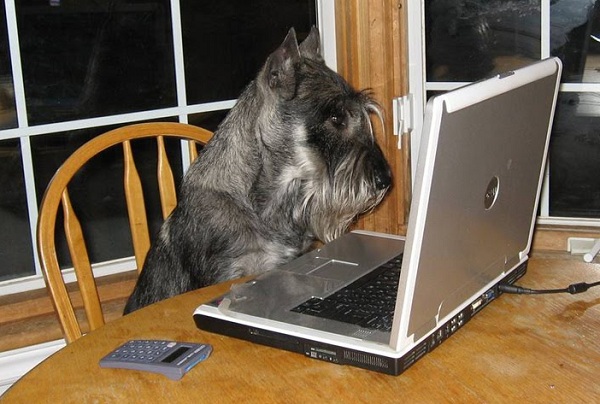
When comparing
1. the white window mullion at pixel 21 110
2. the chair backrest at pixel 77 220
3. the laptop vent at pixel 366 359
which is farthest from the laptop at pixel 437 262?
the white window mullion at pixel 21 110

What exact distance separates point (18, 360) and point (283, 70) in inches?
45.1

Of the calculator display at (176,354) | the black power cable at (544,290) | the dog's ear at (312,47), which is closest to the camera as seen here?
the calculator display at (176,354)

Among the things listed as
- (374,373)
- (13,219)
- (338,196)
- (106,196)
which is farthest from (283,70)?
(374,373)

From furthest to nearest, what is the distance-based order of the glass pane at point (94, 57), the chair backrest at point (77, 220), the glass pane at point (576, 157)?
the glass pane at point (576, 157), the glass pane at point (94, 57), the chair backrest at point (77, 220)

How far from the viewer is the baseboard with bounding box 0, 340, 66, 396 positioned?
2408mm

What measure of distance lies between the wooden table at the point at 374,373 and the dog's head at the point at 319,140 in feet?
2.45

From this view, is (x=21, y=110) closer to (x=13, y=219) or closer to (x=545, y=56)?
(x=13, y=219)

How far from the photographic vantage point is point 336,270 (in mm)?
1562

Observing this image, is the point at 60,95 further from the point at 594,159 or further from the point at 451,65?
the point at 594,159

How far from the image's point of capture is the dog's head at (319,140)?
214 centimetres

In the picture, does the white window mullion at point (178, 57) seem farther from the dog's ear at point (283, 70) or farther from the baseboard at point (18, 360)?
the baseboard at point (18, 360)

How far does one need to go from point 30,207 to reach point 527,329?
160 centimetres

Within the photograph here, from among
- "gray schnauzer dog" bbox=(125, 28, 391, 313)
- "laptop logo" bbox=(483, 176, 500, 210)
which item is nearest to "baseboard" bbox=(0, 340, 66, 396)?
"gray schnauzer dog" bbox=(125, 28, 391, 313)

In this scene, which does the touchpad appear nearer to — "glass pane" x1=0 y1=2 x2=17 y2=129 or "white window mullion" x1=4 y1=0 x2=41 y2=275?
"white window mullion" x1=4 y1=0 x2=41 y2=275
